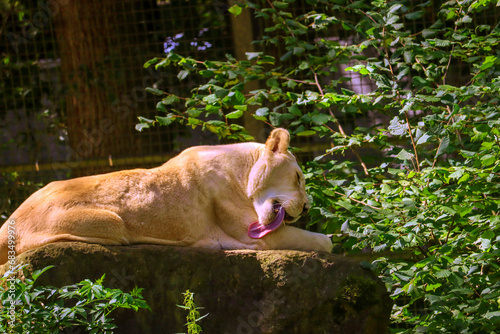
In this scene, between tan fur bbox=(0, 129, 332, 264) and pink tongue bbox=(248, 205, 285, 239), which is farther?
pink tongue bbox=(248, 205, 285, 239)

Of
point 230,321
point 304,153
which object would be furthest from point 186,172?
point 304,153

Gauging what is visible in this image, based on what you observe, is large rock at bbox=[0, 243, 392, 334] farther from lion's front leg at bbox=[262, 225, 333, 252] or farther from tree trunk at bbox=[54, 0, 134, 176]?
tree trunk at bbox=[54, 0, 134, 176]

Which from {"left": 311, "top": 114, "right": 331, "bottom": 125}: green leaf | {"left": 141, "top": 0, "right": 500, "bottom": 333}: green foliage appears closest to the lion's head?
{"left": 141, "top": 0, "right": 500, "bottom": 333}: green foliage

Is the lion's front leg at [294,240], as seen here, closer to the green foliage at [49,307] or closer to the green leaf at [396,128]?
the green leaf at [396,128]

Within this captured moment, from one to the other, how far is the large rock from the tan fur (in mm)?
232

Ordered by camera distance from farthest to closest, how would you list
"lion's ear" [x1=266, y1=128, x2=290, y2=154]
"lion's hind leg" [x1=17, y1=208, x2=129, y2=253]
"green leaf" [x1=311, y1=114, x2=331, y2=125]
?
"green leaf" [x1=311, y1=114, x2=331, y2=125], "lion's ear" [x1=266, y1=128, x2=290, y2=154], "lion's hind leg" [x1=17, y1=208, x2=129, y2=253]

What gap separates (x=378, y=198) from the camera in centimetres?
439

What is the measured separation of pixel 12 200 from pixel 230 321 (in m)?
4.72

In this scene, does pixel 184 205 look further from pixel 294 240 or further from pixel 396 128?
pixel 396 128

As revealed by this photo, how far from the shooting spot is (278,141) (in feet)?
13.4

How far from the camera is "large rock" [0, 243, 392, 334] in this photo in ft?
11.4

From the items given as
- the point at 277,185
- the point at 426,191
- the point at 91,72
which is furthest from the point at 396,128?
the point at 91,72

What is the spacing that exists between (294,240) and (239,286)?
0.55 metres

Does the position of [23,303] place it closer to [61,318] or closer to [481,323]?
[61,318]
